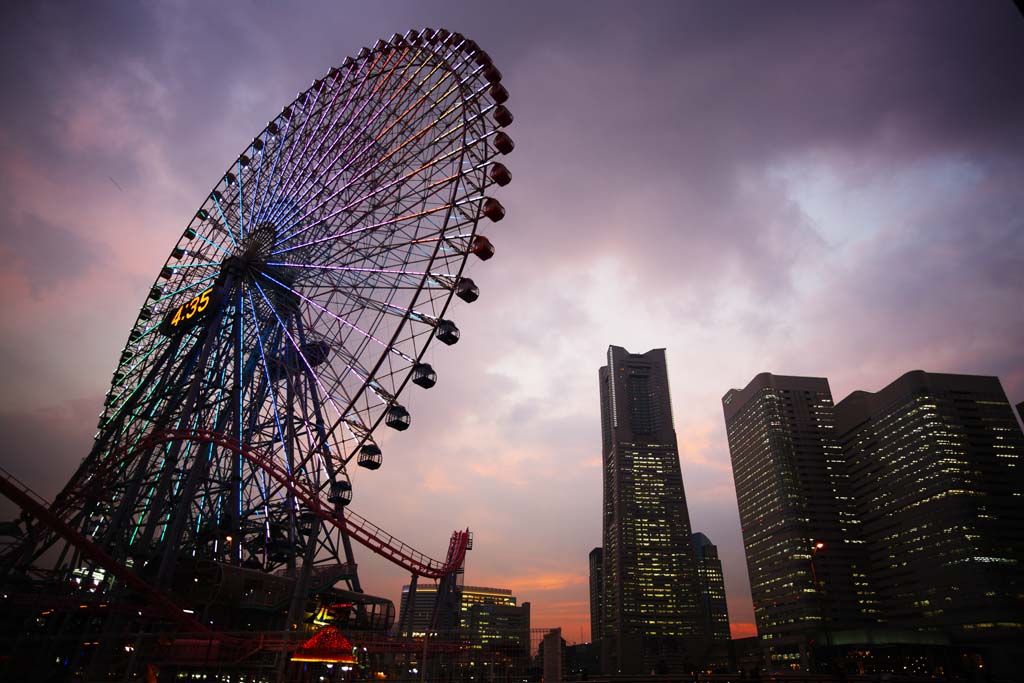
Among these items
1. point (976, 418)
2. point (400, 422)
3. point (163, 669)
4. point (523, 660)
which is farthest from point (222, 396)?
point (976, 418)

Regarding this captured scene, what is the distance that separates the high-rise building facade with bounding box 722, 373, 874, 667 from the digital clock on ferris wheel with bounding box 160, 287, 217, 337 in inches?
5853

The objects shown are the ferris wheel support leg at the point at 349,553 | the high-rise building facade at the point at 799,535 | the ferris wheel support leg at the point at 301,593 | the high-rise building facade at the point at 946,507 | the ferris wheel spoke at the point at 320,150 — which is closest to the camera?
the ferris wheel support leg at the point at 301,593

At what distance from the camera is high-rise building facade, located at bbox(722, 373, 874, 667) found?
15950 centimetres

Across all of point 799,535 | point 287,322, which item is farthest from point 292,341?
point 799,535

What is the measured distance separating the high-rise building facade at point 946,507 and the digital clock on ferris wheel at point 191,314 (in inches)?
5742

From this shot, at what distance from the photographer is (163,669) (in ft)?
75.1

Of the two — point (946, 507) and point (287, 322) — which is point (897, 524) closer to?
point (946, 507)

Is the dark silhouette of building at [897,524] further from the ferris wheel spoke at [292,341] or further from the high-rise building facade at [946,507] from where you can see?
the ferris wheel spoke at [292,341]

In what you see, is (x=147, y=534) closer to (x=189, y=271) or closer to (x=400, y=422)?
(x=400, y=422)

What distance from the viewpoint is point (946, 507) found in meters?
136

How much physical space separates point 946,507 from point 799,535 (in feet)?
144

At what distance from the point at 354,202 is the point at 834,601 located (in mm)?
179772

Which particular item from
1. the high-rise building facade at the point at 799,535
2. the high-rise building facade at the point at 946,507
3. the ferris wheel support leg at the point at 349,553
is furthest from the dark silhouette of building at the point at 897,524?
the ferris wheel support leg at the point at 349,553

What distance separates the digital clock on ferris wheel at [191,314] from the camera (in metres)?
34.1
